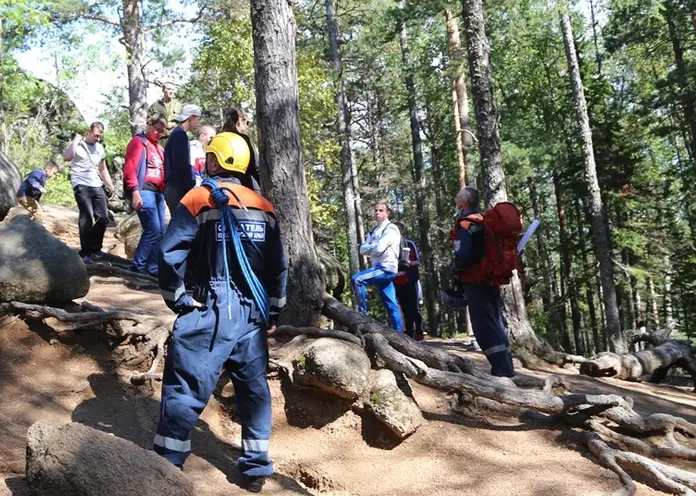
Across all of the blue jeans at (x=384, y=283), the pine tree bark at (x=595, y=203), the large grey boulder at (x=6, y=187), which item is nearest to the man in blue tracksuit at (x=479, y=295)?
the blue jeans at (x=384, y=283)

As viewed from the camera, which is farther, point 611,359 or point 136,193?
point 611,359

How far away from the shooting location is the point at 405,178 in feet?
98.2

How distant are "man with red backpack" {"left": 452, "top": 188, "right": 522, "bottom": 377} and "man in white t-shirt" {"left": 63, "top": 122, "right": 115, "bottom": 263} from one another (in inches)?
194

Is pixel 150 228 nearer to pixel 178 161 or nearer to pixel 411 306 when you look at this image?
pixel 178 161

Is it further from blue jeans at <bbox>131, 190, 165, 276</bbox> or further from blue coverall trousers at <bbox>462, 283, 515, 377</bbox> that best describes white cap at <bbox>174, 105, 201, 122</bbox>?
blue coverall trousers at <bbox>462, 283, 515, 377</bbox>

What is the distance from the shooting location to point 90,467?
3.22m

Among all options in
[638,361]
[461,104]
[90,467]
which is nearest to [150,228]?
[90,467]

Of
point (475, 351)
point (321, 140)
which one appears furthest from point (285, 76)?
point (321, 140)

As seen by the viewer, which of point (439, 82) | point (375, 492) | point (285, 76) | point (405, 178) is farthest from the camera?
point (405, 178)

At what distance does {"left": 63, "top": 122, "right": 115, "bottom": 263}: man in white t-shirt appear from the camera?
329 inches

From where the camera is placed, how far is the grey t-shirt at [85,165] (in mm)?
8359

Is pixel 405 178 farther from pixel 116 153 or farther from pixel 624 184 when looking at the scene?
pixel 116 153

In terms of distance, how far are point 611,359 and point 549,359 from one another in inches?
40.1

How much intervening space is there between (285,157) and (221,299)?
265 centimetres
